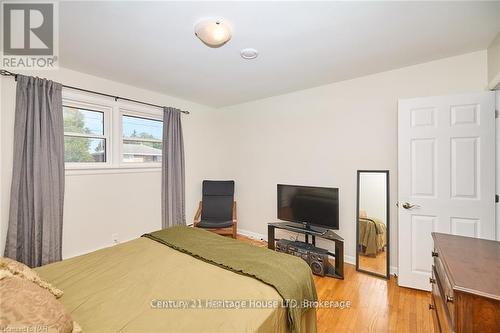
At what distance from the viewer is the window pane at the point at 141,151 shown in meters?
3.25

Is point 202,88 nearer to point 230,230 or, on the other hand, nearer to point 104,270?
point 230,230

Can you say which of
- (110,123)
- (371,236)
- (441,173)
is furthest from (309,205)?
(110,123)

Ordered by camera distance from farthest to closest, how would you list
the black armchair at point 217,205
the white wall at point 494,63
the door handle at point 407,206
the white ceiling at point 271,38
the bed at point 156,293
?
the black armchair at point 217,205
the door handle at point 407,206
the white wall at point 494,63
the white ceiling at point 271,38
the bed at point 156,293

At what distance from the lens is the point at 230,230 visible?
→ 3.46 m

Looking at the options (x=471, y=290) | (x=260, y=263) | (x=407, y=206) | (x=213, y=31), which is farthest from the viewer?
(x=407, y=206)

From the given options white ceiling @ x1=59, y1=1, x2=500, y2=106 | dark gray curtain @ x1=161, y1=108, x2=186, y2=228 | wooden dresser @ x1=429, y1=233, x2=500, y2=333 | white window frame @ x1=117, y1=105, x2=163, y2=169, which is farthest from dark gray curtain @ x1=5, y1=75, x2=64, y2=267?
wooden dresser @ x1=429, y1=233, x2=500, y2=333

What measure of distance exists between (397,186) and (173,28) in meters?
2.83

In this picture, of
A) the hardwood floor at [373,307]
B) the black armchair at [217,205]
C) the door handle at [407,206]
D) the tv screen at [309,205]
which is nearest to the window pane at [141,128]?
the black armchair at [217,205]

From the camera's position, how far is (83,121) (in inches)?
111

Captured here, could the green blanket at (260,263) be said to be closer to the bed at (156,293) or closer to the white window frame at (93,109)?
the bed at (156,293)

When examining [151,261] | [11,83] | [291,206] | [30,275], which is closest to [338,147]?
[291,206]

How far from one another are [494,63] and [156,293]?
326 cm

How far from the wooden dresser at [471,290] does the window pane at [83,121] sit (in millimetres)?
3620

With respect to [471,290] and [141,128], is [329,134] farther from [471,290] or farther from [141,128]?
[141,128]
